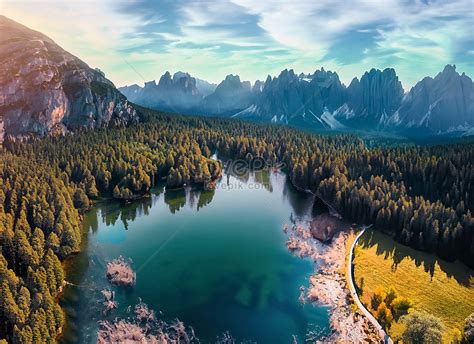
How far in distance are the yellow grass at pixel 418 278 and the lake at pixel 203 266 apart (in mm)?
12159

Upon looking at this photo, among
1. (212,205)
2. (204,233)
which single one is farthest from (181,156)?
(204,233)

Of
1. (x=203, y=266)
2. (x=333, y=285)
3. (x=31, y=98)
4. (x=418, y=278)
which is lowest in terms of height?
(x=203, y=266)

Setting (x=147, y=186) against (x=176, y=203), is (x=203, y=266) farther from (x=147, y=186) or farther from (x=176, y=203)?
(x=147, y=186)

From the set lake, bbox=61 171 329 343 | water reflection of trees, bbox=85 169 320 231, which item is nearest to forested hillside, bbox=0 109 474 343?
water reflection of trees, bbox=85 169 320 231

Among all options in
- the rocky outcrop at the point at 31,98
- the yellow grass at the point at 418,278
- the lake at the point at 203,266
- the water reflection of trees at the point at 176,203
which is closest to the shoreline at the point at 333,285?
the lake at the point at 203,266

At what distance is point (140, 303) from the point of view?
224 feet

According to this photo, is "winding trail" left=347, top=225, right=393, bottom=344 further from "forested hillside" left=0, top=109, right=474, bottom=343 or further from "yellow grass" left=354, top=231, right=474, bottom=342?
"forested hillside" left=0, top=109, right=474, bottom=343

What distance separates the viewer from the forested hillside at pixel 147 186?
64.9m

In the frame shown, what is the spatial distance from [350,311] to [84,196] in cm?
8070

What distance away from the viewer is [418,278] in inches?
3036

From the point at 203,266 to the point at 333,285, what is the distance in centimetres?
2714

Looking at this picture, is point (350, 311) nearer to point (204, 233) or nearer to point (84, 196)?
point (204, 233)

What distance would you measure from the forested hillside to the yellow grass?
15.7 ft

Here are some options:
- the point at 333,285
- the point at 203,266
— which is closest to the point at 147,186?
the point at 203,266
